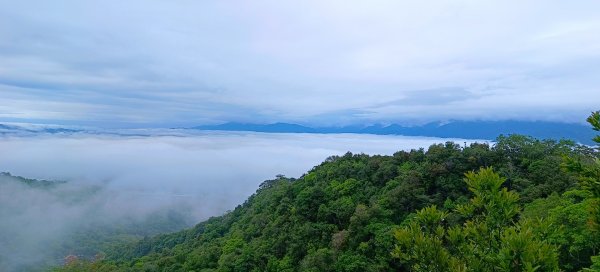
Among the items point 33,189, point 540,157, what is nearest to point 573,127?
point 540,157

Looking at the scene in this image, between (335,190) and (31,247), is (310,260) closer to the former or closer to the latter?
(335,190)

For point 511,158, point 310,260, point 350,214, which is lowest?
point 310,260

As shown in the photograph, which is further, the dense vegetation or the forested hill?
the forested hill

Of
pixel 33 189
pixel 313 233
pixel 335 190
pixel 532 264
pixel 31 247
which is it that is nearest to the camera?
pixel 532 264

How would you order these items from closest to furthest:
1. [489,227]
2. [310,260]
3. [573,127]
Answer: [489,227] → [310,260] → [573,127]

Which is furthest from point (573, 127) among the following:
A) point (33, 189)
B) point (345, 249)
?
point (33, 189)

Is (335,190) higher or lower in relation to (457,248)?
lower

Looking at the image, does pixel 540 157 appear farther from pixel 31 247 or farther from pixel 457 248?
pixel 31 247

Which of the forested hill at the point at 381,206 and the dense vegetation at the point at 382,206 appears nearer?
the dense vegetation at the point at 382,206

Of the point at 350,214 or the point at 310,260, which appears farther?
the point at 350,214
